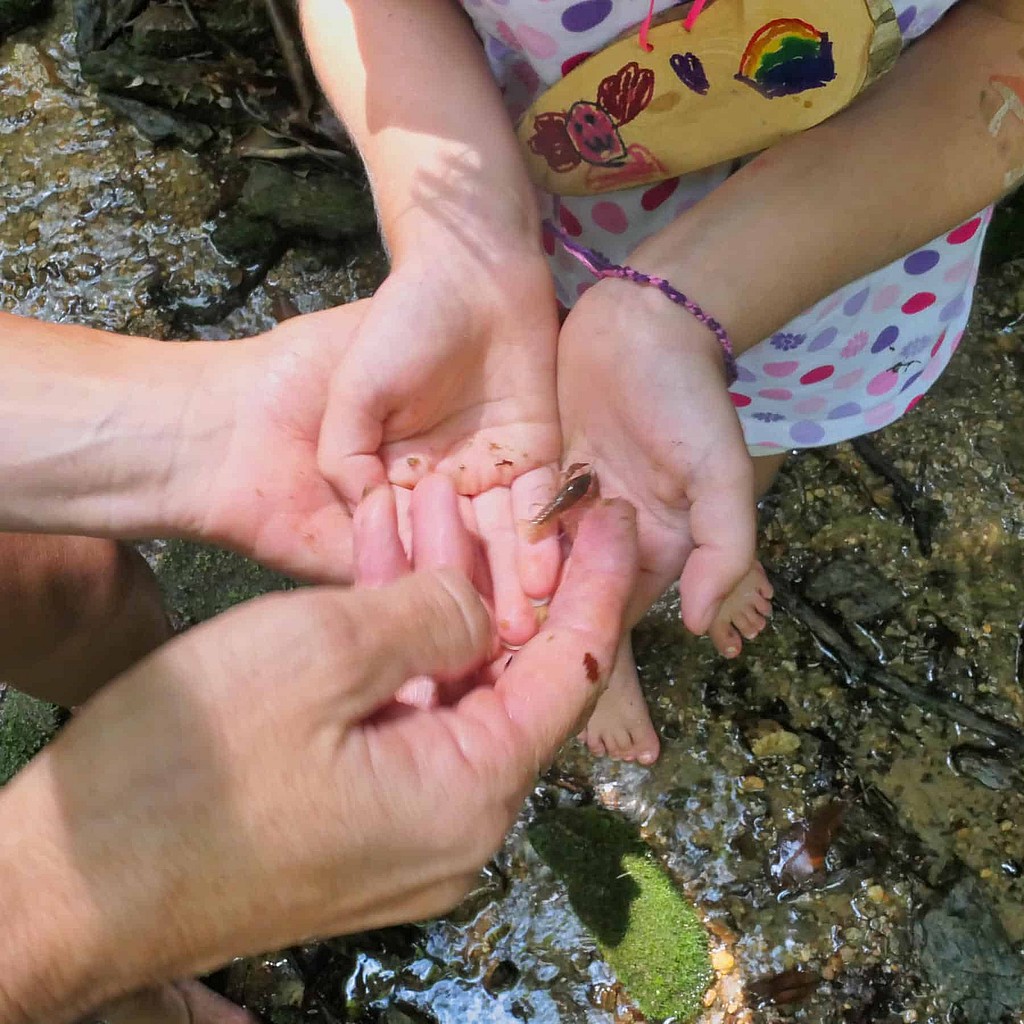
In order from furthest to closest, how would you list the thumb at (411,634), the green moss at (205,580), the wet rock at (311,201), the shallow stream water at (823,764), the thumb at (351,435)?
the wet rock at (311,201) → the green moss at (205,580) → the shallow stream water at (823,764) → the thumb at (351,435) → the thumb at (411,634)

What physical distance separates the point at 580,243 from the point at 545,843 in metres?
1.61

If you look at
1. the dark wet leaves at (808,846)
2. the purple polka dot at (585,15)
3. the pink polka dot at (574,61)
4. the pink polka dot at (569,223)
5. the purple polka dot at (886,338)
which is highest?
the purple polka dot at (585,15)

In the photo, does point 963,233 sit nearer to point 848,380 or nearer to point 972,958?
point 848,380

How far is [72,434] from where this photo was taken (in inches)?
73.0

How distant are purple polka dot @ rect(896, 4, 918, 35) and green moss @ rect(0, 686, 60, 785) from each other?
9.38 ft

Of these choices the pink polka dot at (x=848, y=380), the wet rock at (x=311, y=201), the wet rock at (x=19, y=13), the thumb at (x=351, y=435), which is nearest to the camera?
the thumb at (x=351, y=435)

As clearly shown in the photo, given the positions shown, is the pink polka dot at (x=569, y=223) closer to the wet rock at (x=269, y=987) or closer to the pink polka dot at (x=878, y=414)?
the pink polka dot at (x=878, y=414)

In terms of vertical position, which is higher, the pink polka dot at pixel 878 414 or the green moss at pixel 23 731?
the pink polka dot at pixel 878 414

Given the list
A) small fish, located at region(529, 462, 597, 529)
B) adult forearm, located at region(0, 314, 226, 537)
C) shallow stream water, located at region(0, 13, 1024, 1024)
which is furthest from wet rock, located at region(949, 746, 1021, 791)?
adult forearm, located at region(0, 314, 226, 537)

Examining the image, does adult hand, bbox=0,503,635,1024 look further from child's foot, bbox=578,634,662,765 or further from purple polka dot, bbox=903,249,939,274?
purple polka dot, bbox=903,249,939,274

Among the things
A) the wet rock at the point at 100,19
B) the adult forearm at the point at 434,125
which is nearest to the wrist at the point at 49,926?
the adult forearm at the point at 434,125

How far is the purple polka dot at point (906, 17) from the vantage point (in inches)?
62.7

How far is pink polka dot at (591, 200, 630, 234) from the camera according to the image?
6.73 feet

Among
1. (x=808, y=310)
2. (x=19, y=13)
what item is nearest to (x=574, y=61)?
(x=808, y=310)
